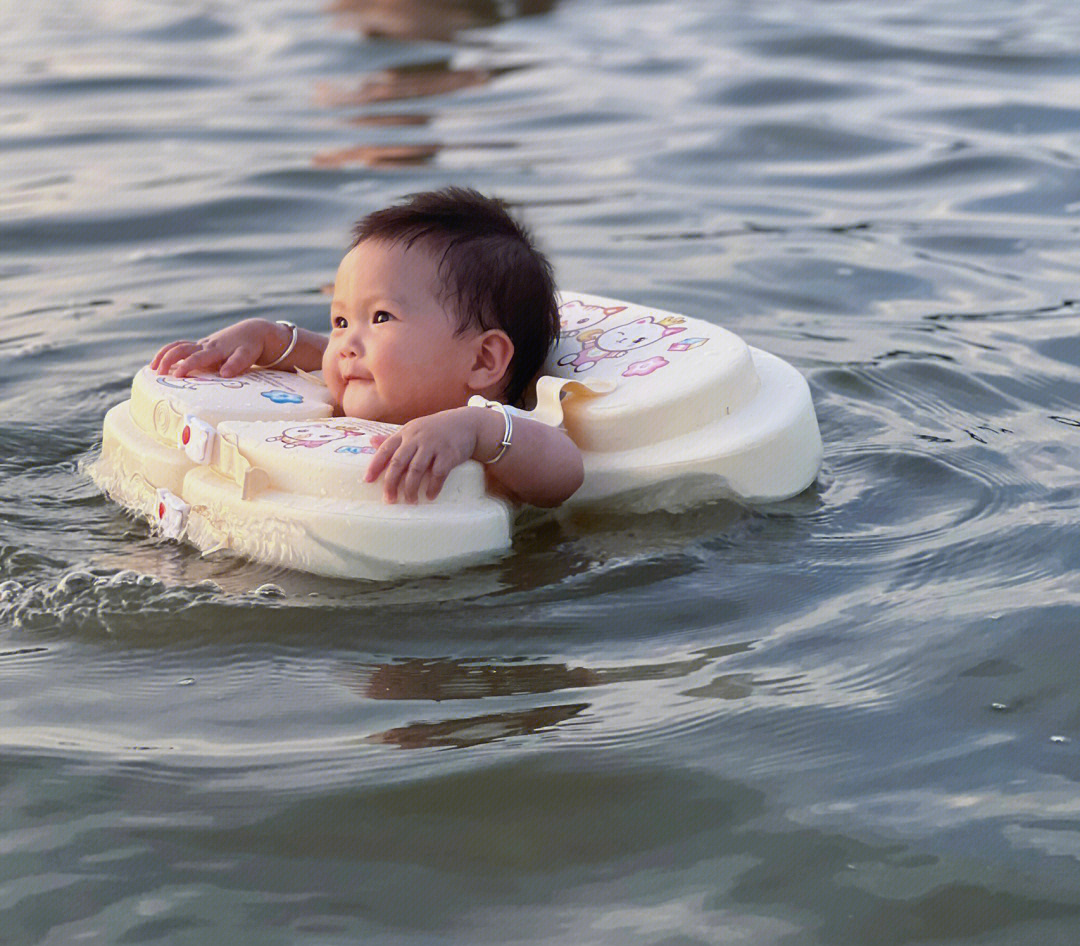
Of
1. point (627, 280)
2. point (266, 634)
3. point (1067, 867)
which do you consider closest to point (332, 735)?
point (266, 634)

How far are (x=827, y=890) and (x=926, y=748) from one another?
0.44 metres

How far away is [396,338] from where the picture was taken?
344 centimetres

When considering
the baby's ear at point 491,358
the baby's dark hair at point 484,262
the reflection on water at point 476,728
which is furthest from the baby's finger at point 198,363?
the reflection on water at point 476,728

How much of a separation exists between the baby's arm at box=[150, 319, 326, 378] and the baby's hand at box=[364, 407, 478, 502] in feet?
2.56

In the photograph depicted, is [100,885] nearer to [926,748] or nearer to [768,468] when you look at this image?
[926,748]

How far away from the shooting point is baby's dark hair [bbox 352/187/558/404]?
3496 mm

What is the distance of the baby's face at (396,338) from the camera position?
11.3ft

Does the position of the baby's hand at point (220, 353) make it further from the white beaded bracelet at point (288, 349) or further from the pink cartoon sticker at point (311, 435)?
the pink cartoon sticker at point (311, 435)

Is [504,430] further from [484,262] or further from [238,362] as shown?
[238,362]

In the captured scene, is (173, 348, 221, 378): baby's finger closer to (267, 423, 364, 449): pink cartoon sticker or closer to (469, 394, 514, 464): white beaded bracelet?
(267, 423, 364, 449): pink cartoon sticker

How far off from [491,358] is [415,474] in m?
0.57

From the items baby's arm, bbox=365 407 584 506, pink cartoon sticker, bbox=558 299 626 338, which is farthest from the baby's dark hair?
baby's arm, bbox=365 407 584 506

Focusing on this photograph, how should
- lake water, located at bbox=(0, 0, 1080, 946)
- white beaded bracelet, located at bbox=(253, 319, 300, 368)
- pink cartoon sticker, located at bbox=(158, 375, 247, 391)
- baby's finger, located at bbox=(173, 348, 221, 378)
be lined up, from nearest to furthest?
lake water, located at bbox=(0, 0, 1080, 946) → pink cartoon sticker, located at bbox=(158, 375, 247, 391) → baby's finger, located at bbox=(173, 348, 221, 378) → white beaded bracelet, located at bbox=(253, 319, 300, 368)

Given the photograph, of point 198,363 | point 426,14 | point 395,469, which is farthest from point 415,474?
point 426,14
